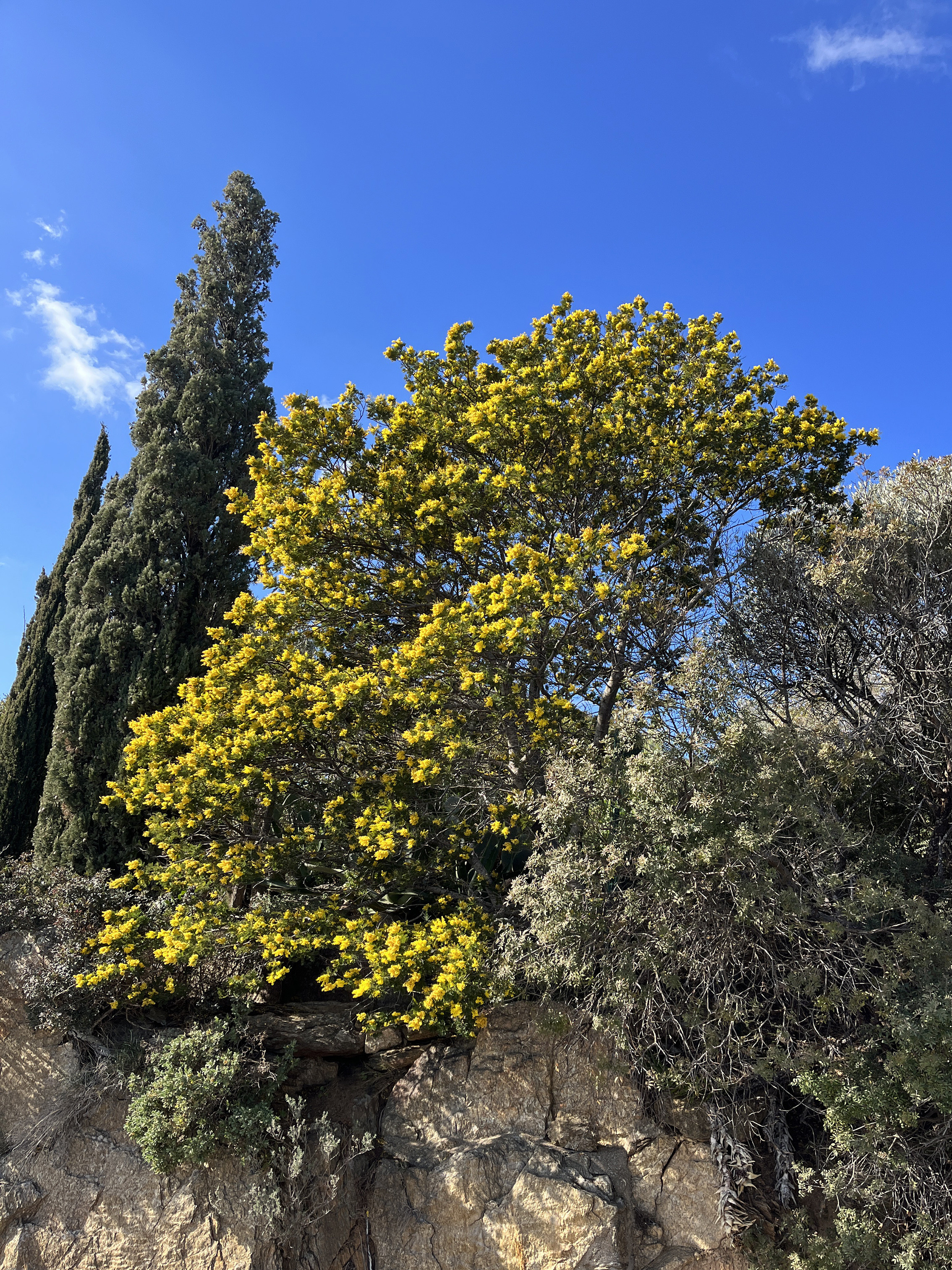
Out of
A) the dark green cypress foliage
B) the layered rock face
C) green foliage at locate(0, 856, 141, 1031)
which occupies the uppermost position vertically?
the dark green cypress foliage

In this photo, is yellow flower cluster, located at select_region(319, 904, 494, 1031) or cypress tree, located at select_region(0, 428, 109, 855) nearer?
yellow flower cluster, located at select_region(319, 904, 494, 1031)

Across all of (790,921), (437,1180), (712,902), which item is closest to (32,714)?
(437,1180)

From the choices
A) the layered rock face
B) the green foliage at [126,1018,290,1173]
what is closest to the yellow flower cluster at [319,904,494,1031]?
the layered rock face

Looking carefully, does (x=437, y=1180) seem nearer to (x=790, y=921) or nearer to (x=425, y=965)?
(x=425, y=965)

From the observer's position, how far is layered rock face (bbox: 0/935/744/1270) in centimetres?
751

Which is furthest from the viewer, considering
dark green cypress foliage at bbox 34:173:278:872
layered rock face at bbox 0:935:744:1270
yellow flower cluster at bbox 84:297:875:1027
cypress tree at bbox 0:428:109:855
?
cypress tree at bbox 0:428:109:855

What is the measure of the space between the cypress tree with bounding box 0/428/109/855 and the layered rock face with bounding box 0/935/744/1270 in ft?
19.0

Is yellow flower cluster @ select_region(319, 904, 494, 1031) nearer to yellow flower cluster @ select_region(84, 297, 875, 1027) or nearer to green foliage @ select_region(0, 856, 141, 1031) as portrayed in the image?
yellow flower cluster @ select_region(84, 297, 875, 1027)

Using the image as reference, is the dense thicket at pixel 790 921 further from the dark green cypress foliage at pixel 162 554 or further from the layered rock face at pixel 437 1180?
the dark green cypress foliage at pixel 162 554

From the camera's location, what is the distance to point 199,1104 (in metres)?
7.77

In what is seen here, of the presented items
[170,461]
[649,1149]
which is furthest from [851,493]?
Result: [170,461]

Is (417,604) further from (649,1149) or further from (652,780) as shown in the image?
(649,1149)

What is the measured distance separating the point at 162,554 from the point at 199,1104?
26.9 ft

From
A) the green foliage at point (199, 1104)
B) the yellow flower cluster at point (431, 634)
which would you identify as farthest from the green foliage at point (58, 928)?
the green foliage at point (199, 1104)
